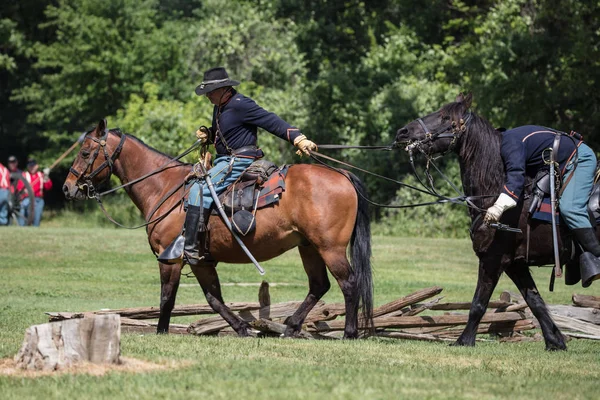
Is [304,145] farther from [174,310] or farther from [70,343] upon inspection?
[70,343]

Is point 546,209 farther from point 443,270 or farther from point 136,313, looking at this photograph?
point 443,270

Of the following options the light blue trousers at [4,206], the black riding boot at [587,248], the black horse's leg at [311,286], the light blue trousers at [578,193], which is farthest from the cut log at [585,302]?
the light blue trousers at [4,206]

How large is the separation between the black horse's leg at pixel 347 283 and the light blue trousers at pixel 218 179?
1459 millimetres

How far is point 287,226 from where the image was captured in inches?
472

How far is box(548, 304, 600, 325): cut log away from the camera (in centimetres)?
1342

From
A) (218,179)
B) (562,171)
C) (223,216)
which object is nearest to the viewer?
(562,171)

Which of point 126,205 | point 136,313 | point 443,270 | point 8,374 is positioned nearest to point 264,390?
point 8,374

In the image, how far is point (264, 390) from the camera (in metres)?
→ 7.82

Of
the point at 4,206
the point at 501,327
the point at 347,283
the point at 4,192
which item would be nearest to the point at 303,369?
the point at 347,283

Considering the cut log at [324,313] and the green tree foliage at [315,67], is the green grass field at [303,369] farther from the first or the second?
the green tree foliage at [315,67]

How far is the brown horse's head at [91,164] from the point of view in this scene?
42.8ft

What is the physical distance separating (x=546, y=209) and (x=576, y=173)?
0.50 metres

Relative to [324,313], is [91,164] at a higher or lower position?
higher

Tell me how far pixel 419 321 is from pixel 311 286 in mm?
1429
